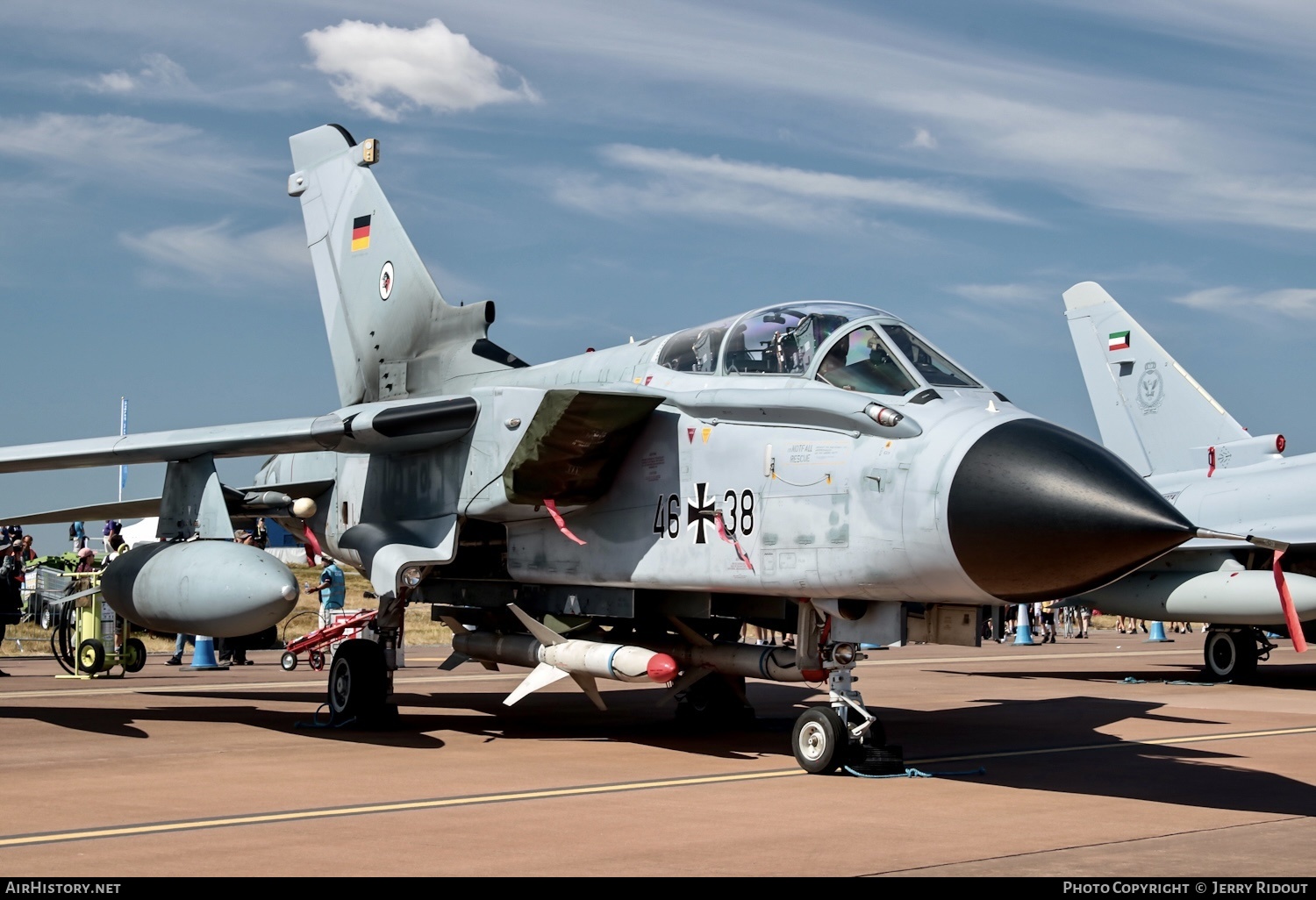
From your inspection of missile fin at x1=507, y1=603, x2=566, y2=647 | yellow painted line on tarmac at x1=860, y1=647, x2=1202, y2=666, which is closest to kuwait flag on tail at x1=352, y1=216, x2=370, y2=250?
missile fin at x1=507, y1=603, x2=566, y2=647

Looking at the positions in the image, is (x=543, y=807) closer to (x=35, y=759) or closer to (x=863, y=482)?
(x=863, y=482)

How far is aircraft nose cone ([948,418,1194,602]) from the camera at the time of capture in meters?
7.16

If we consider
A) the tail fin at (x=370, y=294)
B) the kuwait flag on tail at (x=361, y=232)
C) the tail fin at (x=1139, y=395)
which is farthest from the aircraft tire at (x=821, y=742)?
the tail fin at (x=1139, y=395)

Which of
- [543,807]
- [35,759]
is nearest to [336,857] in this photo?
[543,807]

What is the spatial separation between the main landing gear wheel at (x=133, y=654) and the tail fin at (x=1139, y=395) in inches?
553

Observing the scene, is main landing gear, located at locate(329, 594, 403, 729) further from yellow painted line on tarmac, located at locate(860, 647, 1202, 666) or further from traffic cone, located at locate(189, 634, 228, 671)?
yellow painted line on tarmac, located at locate(860, 647, 1202, 666)

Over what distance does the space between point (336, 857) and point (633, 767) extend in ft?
11.8

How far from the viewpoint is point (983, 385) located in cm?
883

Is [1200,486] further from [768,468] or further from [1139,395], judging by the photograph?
[768,468]

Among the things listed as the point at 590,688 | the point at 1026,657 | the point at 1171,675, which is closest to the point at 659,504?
the point at 590,688

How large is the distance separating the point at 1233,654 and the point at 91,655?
47.3 ft

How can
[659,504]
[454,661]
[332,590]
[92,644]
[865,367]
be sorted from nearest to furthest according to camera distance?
[865,367] → [659,504] → [454,661] → [92,644] → [332,590]

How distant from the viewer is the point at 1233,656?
18422 mm

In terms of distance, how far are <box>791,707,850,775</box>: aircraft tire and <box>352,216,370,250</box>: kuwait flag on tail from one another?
7466 mm
